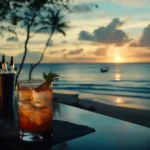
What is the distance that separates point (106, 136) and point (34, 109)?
0.85 feet

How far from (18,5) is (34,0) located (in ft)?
1.80

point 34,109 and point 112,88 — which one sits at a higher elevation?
point 34,109

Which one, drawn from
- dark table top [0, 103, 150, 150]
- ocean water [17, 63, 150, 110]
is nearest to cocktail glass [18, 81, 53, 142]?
dark table top [0, 103, 150, 150]

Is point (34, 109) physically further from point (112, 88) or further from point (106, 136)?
point (112, 88)

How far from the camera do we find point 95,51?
55.5 meters

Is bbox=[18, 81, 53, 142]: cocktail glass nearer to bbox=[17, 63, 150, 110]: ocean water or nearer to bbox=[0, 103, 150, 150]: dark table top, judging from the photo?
bbox=[0, 103, 150, 150]: dark table top

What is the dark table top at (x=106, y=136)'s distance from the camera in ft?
3.13

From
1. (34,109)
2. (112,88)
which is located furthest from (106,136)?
(112,88)

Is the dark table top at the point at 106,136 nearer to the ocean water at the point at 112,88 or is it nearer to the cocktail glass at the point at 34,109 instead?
the cocktail glass at the point at 34,109

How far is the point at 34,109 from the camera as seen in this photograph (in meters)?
1.03

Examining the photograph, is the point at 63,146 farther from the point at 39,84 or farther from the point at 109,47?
the point at 109,47

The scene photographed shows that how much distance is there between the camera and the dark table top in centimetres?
95

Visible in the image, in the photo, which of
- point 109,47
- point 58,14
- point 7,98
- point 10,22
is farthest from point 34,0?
point 109,47

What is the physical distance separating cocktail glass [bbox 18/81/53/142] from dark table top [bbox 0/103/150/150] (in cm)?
8
